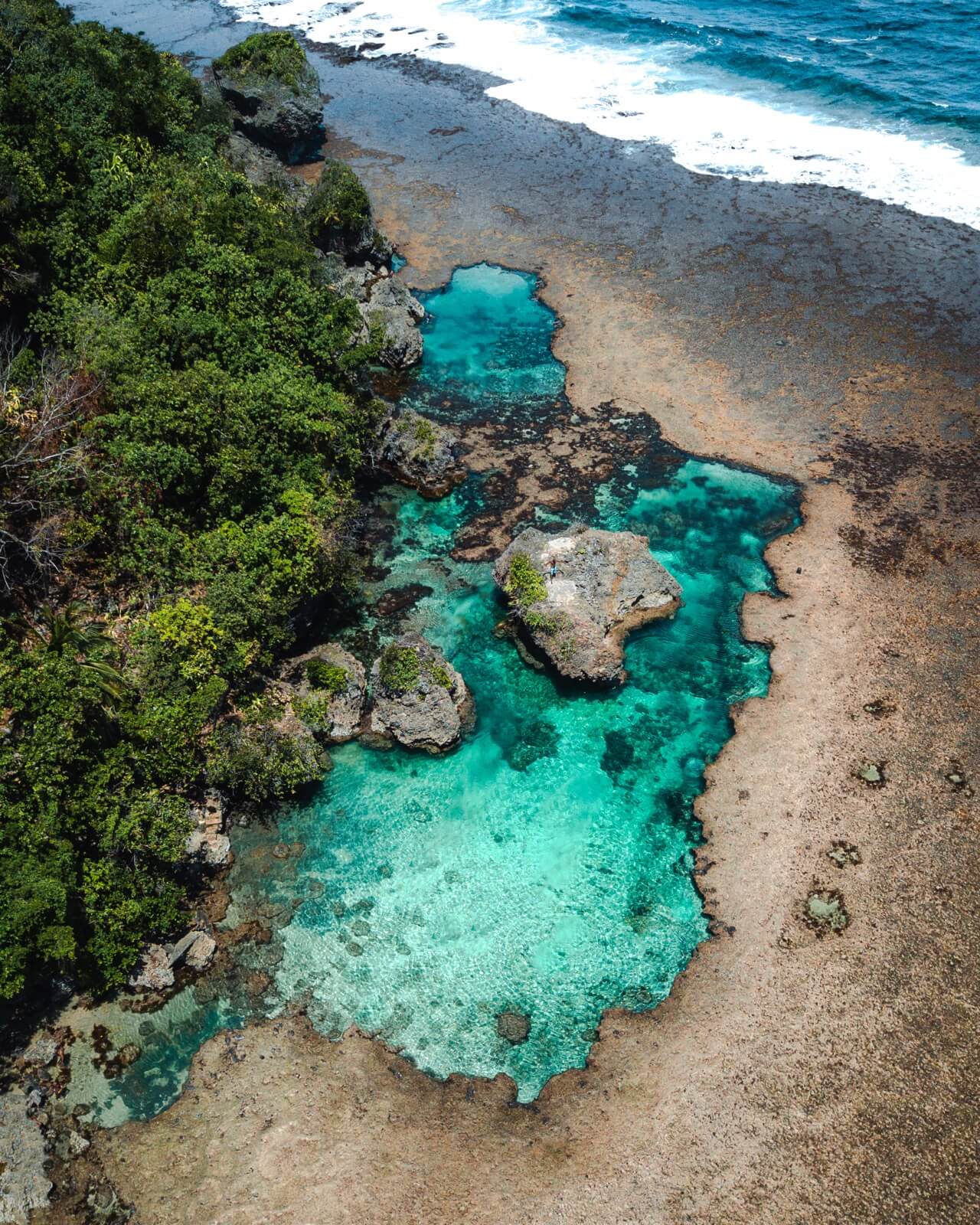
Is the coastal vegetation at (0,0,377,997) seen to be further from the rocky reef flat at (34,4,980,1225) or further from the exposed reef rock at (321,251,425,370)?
the rocky reef flat at (34,4,980,1225)

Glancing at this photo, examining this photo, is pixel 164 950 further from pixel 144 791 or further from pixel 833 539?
pixel 833 539

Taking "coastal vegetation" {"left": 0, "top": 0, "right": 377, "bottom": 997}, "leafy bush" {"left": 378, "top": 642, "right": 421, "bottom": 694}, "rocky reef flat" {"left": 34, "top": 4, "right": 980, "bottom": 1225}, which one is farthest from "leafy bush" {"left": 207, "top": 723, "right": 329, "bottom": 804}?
"rocky reef flat" {"left": 34, "top": 4, "right": 980, "bottom": 1225}

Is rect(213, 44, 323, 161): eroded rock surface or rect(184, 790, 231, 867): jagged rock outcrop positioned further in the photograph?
rect(213, 44, 323, 161): eroded rock surface

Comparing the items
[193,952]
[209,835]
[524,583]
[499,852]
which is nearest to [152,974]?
[193,952]

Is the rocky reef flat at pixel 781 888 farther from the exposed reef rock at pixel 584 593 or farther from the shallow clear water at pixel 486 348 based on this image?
the exposed reef rock at pixel 584 593

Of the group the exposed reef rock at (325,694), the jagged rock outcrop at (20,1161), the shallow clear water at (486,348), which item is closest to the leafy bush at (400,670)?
the exposed reef rock at (325,694)

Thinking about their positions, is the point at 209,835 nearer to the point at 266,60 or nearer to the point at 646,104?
the point at 266,60

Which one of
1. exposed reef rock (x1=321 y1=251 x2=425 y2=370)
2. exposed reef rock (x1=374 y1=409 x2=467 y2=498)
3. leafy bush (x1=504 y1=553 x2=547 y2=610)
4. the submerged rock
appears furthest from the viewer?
exposed reef rock (x1=321 y1=251 x2=425 y2=370)
